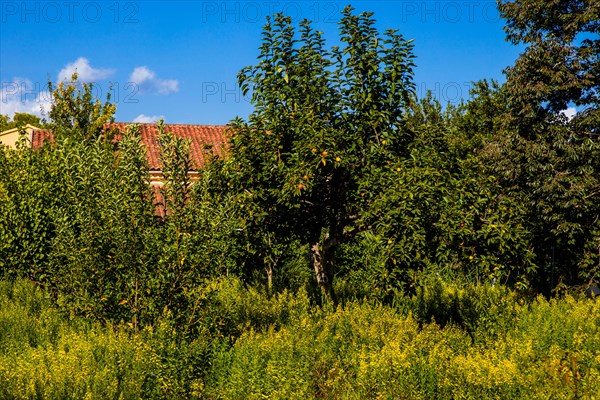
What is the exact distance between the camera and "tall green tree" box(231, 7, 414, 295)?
11.6m

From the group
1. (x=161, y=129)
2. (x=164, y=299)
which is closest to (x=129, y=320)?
(x=164, y=299)

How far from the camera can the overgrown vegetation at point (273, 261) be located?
803 centimetres

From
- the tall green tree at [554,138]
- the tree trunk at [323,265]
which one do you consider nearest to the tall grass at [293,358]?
the tree trunk at [323,265]

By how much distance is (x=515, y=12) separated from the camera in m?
20.7

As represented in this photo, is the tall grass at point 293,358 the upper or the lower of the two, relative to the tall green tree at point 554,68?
lower

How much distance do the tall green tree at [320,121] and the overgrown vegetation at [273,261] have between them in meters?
0.04

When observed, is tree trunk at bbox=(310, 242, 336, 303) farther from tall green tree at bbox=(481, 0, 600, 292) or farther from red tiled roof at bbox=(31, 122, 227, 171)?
red tiled roof at bbox=(31, 122, 227, 171)

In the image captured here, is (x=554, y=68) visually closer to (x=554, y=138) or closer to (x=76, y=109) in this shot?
(x=554, y=138)

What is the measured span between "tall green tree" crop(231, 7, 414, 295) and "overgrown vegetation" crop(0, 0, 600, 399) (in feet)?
0.13

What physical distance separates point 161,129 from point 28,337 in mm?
3754

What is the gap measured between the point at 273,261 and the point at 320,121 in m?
2.67

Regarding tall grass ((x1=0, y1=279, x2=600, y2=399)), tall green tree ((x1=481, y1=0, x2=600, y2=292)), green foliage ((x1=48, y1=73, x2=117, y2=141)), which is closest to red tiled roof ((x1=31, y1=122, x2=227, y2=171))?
green foliage ((x1=48, y1=73, x2=117, y2=141))

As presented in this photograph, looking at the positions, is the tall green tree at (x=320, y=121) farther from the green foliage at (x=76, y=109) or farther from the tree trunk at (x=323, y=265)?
the green foliage at (x=76, y=109)

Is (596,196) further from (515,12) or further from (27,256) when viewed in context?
(27,256)
